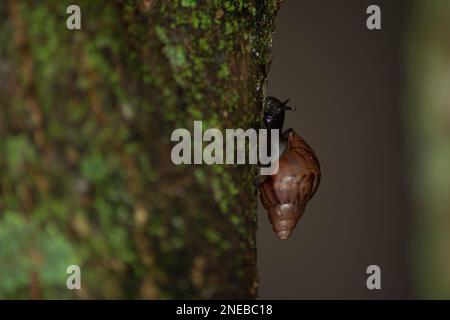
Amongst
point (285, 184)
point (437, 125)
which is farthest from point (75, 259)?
point (437, 125)

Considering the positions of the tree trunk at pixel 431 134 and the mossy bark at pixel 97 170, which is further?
the tree trunk at pixel 431 134

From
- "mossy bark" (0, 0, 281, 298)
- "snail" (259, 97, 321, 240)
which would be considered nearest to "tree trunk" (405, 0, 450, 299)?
"snail" (259, 97, 321, 240)

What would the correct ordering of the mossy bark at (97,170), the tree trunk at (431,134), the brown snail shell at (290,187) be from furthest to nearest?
the tree trunk at (431,134) < the brown snail shell at (290,187) < the mossy bark at (97,170)

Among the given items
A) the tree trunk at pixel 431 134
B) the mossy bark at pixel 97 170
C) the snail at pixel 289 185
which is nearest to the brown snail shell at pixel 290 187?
the snail at pixel 289 185

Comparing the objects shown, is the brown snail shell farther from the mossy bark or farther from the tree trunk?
the tree trunk

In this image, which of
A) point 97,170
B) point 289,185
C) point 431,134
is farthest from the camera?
point 431,134

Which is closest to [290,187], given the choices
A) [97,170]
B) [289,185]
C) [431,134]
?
[289,185]

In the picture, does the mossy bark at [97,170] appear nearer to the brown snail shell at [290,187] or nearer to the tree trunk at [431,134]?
the brown snail shell at [290,187]

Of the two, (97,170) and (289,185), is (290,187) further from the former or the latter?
(97,170)
